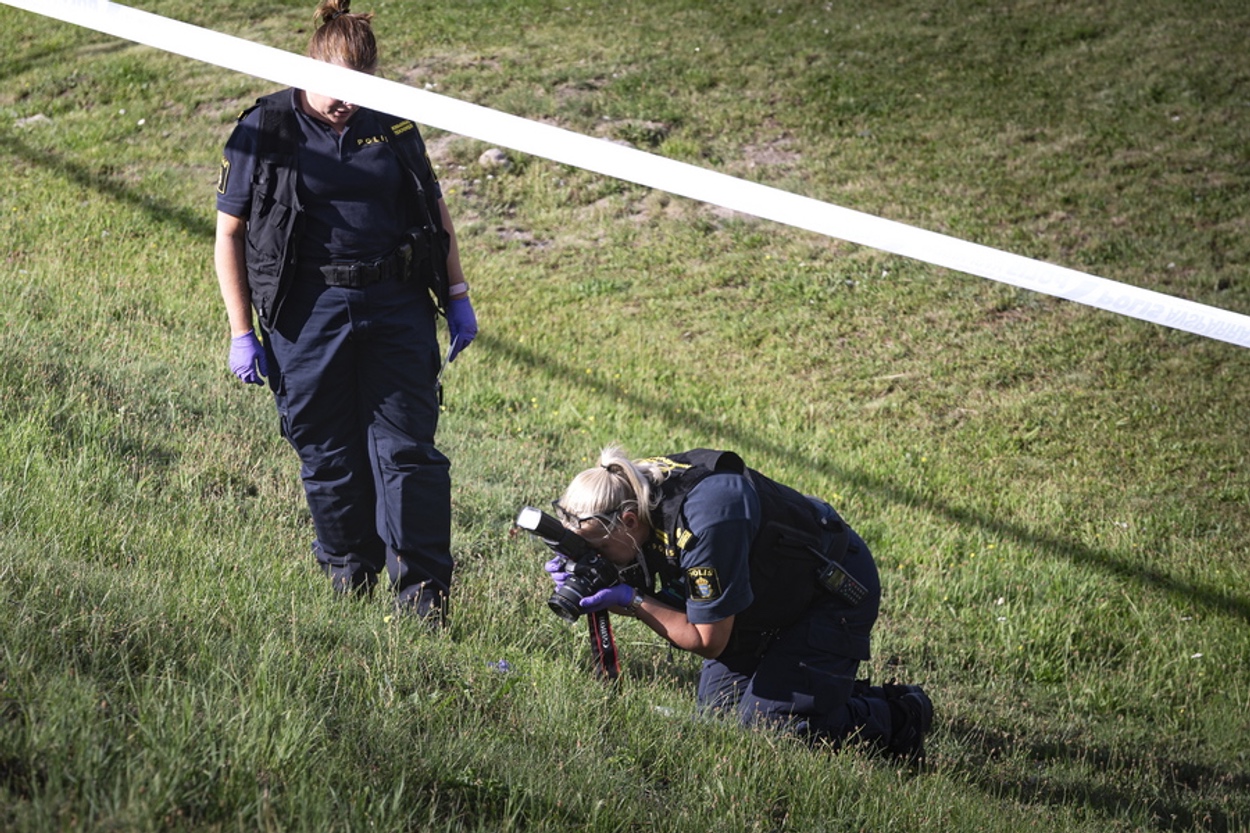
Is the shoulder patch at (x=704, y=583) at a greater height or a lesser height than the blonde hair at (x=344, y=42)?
lesser

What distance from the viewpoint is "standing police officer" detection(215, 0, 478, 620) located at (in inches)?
150

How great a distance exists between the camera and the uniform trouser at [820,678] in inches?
154

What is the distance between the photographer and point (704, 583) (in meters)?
3.52

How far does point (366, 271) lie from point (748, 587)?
1.69 meters

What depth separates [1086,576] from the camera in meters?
6.46

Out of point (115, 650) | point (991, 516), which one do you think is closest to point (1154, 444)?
point (991, 516)

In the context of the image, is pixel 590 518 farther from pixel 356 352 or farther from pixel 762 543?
pixel 356 352

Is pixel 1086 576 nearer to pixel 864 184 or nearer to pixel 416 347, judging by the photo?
pixel 416 347

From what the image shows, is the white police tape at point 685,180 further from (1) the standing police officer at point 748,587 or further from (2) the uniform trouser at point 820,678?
(2) the uniform trouser at point 820,678

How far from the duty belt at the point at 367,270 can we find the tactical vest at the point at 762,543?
1131 mm

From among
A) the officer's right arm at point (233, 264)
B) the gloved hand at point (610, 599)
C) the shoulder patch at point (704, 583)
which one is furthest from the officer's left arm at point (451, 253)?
the shoulder patch at point (704, 583)

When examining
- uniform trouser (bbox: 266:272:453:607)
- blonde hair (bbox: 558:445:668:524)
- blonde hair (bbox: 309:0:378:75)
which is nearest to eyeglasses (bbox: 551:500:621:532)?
blonde hair (bbox: 558:445:668:524)

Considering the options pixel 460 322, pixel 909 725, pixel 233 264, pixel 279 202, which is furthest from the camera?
pixel 460 322

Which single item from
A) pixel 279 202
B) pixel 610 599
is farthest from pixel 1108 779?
pixel 279 202
